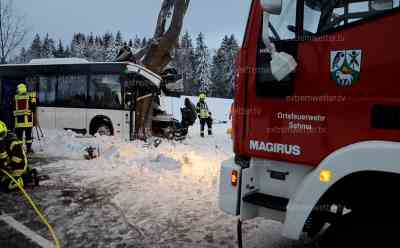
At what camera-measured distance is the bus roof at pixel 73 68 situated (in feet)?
47.0

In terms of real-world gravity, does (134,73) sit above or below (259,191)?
above

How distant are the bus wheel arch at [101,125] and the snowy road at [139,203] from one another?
432cm

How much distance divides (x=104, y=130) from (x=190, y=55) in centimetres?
7527

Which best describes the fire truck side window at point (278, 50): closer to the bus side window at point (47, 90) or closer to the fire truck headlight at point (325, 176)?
the fire truck headlight at point (325, 176)

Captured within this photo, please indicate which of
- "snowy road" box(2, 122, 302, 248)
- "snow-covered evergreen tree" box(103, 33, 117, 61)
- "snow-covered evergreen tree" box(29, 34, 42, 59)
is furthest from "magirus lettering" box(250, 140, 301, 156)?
"snow-covered evergreen tree" box(29, 34, 42, 59)

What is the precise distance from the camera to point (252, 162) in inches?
141

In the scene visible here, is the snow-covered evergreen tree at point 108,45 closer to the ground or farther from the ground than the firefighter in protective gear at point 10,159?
farther from the ground

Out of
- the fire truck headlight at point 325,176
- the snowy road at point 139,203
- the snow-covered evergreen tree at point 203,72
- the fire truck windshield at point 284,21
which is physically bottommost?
the snowy road at point 139,203

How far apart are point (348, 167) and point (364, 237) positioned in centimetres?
48

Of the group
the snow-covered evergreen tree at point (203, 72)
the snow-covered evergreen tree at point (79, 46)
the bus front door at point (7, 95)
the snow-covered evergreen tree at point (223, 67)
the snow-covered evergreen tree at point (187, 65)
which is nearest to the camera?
the bus front door at point (7, 95)

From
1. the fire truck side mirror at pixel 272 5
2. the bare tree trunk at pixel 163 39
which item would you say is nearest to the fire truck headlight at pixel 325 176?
the fire truck side mirror at pixel 272 5

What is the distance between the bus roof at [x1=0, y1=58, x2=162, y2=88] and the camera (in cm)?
1431

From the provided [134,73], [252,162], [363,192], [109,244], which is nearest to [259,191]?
[252,162]

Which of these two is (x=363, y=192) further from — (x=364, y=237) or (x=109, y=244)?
(x=109, y=244)
